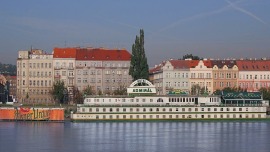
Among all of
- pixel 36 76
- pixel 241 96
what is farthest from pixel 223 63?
→ pixel 36 76

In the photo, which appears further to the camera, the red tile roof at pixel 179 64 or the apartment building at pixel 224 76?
the red tile roof at pixel 179 64

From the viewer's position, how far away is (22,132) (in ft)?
260

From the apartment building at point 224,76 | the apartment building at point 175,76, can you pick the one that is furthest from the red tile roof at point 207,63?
the apartment building at point 175,76

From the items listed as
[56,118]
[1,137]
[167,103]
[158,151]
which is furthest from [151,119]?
[158,151]

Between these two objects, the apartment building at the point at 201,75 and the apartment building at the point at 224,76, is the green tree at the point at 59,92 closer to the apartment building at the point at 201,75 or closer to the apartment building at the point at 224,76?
the apartment building at the point at 201,75

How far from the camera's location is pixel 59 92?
124 meters

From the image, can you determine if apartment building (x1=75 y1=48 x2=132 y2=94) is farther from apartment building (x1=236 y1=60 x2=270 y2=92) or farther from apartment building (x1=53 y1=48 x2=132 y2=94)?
apartment building (x1=236 y1=60 x2=270 y2=92)

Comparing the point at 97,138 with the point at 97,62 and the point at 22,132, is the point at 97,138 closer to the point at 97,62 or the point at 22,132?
the point at 22,132

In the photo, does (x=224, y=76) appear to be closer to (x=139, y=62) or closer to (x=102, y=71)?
(x=102, y=71)

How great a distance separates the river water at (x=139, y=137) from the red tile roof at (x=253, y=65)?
128 ft

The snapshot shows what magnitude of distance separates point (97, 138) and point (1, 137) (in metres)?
9.91

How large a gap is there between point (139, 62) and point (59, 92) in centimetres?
1938

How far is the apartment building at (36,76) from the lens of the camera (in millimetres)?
136125

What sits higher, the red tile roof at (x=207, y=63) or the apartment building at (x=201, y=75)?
the red tile roof at (x=207, y=63)
